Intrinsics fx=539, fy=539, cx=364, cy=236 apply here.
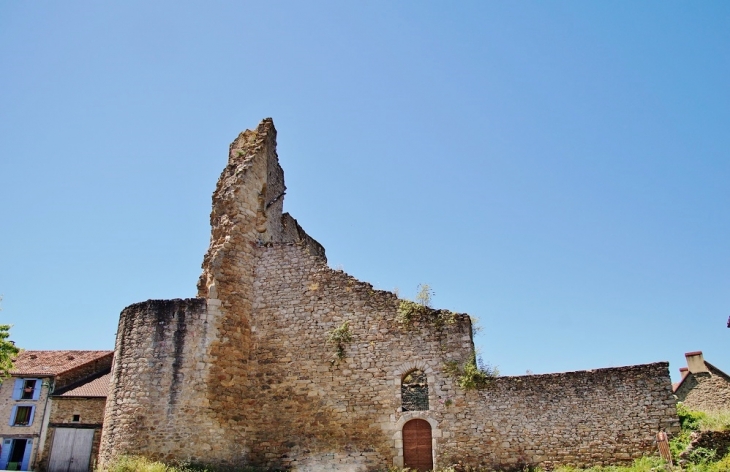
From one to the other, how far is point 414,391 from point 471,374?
72.8 inches

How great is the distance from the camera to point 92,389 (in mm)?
23656

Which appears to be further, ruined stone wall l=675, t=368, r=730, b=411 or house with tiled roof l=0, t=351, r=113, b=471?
house with tiled roof l=0, t=351, r=113, b=471

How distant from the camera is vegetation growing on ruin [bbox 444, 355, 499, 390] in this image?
529 inches

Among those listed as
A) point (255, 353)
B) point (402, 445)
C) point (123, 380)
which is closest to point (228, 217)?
point (255, 353)

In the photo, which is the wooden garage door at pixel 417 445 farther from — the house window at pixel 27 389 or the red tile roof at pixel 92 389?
the house window at pixel 27 389

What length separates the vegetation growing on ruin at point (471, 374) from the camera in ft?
44.1

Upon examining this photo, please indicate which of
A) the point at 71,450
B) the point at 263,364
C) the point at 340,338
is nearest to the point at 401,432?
the point at 340,338

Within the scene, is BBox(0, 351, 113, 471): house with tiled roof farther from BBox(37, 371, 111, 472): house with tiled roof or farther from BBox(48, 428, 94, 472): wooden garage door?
BBox(37, 371, 111, 472): house with tiled roof

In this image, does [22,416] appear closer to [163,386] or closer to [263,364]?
[163,386]

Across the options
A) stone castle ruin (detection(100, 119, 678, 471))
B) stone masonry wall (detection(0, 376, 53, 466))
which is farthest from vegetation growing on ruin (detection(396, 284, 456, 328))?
stone masonry wall (detection(0, 376, 53, 466))

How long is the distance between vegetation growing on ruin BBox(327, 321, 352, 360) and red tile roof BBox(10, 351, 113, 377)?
56.1 ft

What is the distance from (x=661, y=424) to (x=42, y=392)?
25189 mm

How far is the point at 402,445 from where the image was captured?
1349 cm

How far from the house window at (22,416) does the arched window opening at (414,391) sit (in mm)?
19111
